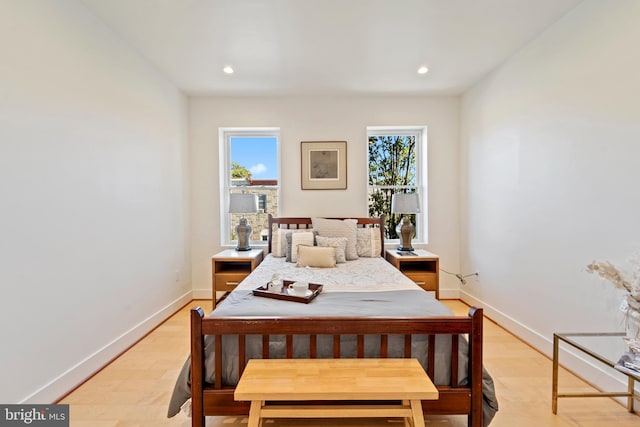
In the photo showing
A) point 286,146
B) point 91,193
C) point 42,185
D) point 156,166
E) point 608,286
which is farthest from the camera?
point 286,146

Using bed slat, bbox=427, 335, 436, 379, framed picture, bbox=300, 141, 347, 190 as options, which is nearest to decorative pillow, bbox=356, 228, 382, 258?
framed picture, bbox=300, 141, 347, 190

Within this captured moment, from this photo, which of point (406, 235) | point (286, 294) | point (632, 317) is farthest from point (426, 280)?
point (286, 294)

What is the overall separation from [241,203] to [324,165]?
1.16 metres

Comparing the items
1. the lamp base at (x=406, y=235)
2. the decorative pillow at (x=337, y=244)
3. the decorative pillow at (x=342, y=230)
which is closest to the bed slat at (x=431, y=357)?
the decorative pillow at (x=337, y=244)

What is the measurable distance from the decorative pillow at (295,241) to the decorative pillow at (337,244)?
99 millimetres

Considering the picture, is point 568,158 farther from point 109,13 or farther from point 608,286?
point 109,13

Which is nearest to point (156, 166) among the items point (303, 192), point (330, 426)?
point (303, 192)

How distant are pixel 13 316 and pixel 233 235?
2471 millimetres

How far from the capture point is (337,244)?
310 centimetres

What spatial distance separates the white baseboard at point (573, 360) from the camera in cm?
190

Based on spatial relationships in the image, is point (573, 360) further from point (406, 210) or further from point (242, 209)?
point (242, 209)

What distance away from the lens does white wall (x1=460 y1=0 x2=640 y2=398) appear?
185 centimetres

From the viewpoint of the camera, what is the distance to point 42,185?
1.80 meters

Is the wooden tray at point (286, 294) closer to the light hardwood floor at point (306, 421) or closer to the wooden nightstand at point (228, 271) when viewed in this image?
the light hardwood floor at point (306, 421)
